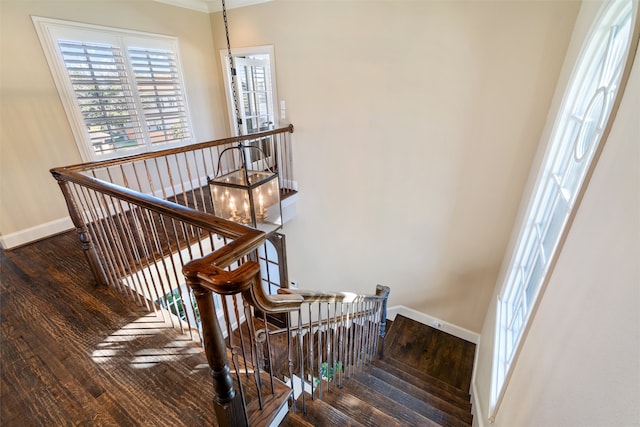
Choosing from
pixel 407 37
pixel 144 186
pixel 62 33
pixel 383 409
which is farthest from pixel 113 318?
pixel 407 37

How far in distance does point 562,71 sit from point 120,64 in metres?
4.46

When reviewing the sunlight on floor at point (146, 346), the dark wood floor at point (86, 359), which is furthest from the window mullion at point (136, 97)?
the sunlight on floor at point (146, 346)

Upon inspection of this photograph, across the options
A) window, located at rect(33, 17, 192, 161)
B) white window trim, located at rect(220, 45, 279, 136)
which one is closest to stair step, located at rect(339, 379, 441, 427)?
white window trim, located at rect(220, 45, 279, 136)

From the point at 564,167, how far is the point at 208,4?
183 inches

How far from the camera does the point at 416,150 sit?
314cm

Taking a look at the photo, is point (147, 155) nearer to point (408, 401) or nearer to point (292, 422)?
point (292, 422)

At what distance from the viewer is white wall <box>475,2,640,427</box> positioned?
0.69m

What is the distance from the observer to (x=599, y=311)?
2.71 feet

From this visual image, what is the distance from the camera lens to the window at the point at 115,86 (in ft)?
9.59

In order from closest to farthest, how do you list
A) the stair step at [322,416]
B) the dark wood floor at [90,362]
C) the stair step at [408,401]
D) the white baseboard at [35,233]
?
1. the dark wood floor at [90,362]
2. the stair step at [322,416]
3. the stair step at [408,401]
4. the white baseboard at [35,233]

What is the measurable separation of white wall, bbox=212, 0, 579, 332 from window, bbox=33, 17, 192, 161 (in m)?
1.08

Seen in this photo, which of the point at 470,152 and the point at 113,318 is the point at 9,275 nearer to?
the point at 113,318

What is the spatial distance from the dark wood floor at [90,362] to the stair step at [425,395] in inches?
74.6

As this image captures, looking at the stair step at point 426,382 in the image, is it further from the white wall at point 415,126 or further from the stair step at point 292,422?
the stair step at point 292,422
